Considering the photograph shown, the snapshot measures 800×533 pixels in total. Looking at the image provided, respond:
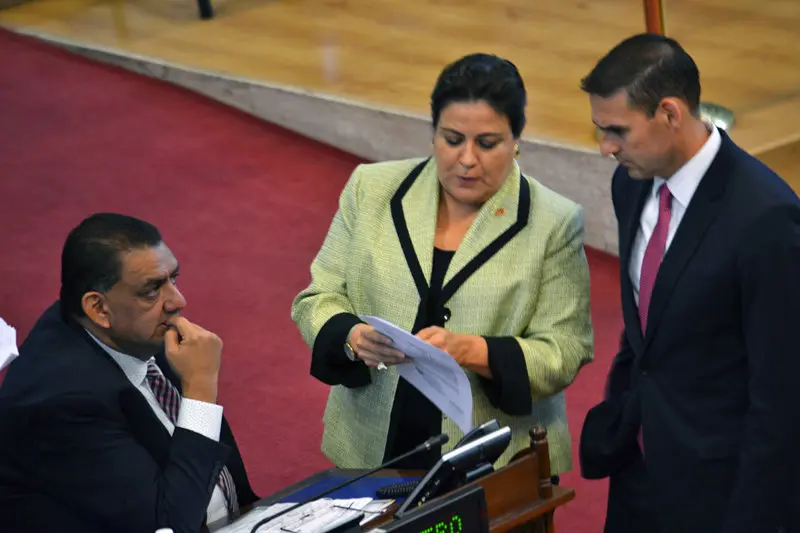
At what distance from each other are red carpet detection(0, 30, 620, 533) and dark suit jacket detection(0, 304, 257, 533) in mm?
1538

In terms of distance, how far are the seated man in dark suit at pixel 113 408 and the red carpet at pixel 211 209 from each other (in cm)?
145

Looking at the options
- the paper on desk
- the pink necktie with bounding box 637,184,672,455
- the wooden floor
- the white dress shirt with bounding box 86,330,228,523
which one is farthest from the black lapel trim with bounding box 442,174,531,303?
the wooden floor

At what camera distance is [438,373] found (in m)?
2.45

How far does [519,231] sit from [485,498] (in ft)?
2.12

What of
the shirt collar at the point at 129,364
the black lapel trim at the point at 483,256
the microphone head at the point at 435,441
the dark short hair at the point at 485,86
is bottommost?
the microphone head at the point at 435,441

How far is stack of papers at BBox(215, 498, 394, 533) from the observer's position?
2.31 m

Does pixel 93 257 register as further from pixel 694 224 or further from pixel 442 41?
pixel 442 41

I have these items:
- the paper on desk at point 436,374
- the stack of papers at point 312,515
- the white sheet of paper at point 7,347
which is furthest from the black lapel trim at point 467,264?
the white sheet of paper at point 7,347

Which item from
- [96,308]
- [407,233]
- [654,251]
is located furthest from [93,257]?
[654,251]

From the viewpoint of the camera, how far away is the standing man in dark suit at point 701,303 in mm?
2244

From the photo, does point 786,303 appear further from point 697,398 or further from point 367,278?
point 367,278

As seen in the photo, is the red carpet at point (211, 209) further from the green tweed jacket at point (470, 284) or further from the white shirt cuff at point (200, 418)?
the white shirt cuff at point (200, 418)

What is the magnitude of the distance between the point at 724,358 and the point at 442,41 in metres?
4.19

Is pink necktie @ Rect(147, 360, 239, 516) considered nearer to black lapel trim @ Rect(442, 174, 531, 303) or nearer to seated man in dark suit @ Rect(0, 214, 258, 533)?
seated man in dark suit @ Rect(0, 214, 258, 533)
